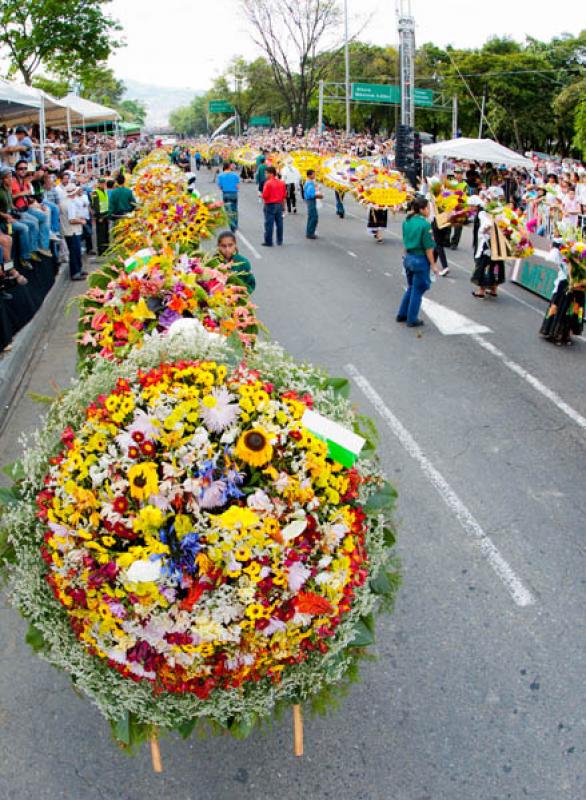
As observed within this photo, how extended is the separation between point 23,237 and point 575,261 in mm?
8435

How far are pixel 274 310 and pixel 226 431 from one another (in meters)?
8.81

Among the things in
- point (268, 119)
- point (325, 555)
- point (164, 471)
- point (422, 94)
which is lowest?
point (325, 555)

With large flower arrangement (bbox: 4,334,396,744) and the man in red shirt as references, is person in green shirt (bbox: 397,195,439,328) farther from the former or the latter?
large flower arrangement (bbox: 4,334,396,744)

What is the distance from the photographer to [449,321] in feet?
36.9

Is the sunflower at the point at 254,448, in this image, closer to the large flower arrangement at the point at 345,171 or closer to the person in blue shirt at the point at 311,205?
the person in blue shirt at the point at 311,205

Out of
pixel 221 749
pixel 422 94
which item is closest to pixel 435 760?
pixel 221 749

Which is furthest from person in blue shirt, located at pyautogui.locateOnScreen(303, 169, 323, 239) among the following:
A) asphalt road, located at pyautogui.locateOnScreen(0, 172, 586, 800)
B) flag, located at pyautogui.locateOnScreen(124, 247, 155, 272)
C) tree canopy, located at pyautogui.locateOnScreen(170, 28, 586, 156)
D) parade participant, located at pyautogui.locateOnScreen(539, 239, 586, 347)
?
tree canopy, located at pyautogui.locateOnScreen(170, 28, 586, 156)

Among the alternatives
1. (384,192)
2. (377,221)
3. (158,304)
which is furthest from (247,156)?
(158,304)

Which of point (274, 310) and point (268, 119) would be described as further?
point (268, 119)

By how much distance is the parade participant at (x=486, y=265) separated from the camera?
40.6 feet

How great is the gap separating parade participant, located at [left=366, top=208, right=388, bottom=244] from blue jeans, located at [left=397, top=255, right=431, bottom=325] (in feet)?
26.7

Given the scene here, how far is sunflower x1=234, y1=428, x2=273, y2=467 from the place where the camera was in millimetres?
2859

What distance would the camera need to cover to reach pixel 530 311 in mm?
12039

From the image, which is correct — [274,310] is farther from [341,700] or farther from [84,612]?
[84,612]
